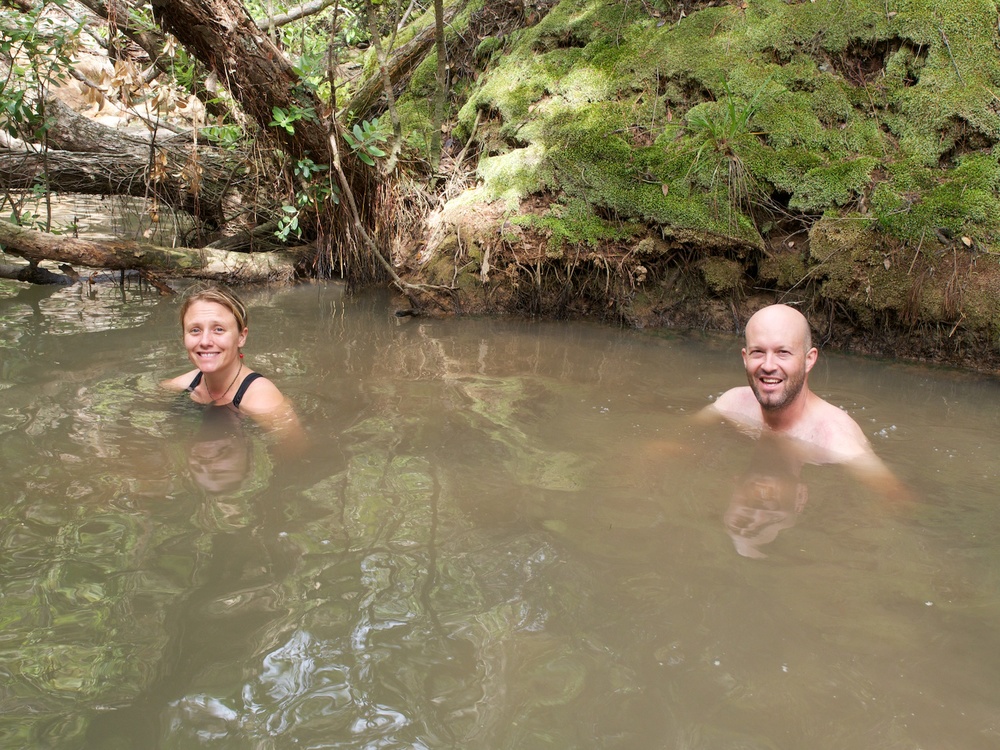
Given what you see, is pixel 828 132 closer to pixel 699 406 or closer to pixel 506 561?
pixel 699 406

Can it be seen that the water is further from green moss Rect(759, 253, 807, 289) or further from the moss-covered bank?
green moss Rect(759, 253, 807, 289)

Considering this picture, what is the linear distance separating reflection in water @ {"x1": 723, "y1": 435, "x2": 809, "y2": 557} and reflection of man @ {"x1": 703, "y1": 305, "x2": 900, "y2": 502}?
0.13 m

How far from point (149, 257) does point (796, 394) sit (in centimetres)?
637

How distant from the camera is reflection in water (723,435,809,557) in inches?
130

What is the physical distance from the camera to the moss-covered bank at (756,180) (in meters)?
6.20

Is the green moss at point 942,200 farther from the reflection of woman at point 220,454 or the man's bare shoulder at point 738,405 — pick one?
the reflection of woman at point 220,454

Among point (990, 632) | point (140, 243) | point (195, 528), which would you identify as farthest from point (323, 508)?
point (140, 243)

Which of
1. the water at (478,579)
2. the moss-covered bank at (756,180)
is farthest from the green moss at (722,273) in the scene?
the water at (478,579)

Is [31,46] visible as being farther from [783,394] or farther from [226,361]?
[783,394]

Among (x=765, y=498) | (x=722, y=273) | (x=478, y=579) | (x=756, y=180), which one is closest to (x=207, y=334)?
(x=478, y=579)

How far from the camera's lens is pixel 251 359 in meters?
6.01

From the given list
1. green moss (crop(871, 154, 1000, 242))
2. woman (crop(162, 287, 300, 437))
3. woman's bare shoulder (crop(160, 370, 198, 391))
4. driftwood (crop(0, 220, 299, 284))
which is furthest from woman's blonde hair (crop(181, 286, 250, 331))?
green moss (crop(871, 154, 1000, 242))

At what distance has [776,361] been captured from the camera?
416 cm

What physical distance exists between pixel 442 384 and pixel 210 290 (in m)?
1.65
